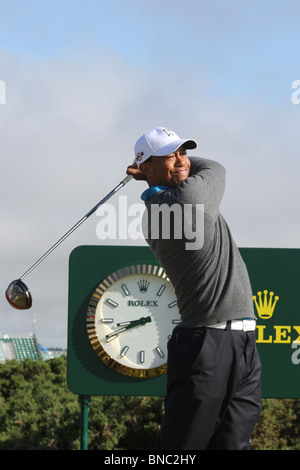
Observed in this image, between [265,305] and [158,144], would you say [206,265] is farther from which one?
[265,305]

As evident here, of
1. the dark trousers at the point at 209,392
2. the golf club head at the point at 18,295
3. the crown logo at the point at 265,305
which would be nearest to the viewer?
the dark trousers at the point at 209,392

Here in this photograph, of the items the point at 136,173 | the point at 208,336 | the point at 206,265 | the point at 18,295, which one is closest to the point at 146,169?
the point at 136,173

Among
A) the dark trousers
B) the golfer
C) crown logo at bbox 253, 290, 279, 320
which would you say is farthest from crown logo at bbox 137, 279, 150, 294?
the dark trousers

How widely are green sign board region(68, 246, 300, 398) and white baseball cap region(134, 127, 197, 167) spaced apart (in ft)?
12.4

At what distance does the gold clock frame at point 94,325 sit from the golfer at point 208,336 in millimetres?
3864

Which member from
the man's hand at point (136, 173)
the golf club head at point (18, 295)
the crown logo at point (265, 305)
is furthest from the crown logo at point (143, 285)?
the man's hand at point (136, 173)

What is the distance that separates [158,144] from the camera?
132 inches

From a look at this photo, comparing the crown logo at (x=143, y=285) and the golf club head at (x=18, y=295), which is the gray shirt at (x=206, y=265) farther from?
the crown logo at (x=143, y=285)

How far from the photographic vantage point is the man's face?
3365 mm

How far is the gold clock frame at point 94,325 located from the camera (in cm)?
707

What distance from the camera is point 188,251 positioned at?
3217mm

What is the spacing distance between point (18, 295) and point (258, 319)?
327 cm

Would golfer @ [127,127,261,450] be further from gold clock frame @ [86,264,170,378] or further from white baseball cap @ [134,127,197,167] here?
gold clock frame @ [86,264,170,378]
